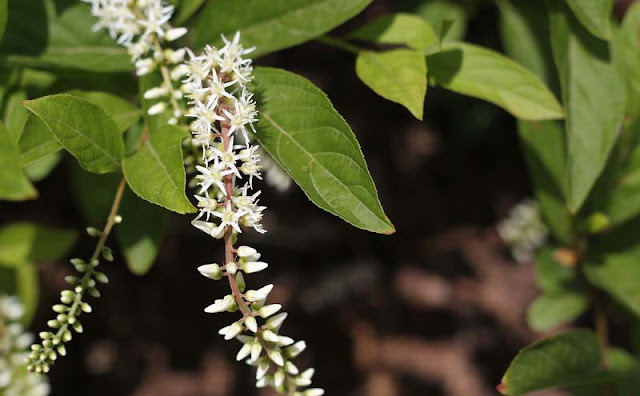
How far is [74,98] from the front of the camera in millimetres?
1657

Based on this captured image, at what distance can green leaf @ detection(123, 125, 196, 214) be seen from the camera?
5.11ft

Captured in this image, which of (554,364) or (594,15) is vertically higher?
(594,15)

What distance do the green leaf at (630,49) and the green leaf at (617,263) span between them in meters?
0.56

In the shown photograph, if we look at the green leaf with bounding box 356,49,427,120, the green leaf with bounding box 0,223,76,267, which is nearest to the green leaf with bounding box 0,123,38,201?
the green leaf with bounding box 356,49,427,120

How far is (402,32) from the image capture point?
2.16 meters

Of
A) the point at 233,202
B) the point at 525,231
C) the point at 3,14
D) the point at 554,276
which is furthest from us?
the point at 525,231

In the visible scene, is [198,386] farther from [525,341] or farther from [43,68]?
[43,68]

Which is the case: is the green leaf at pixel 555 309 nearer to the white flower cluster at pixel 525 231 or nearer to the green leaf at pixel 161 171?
the white flower cluster at pixel 525 231

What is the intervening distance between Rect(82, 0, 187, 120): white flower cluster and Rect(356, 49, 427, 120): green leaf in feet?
1.79

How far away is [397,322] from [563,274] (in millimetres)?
1581

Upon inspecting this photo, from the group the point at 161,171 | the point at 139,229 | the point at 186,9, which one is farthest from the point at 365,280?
the point at 161,171

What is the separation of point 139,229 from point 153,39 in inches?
25.0

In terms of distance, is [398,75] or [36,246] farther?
[36,246]

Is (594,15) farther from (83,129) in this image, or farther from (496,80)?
(83,129)
